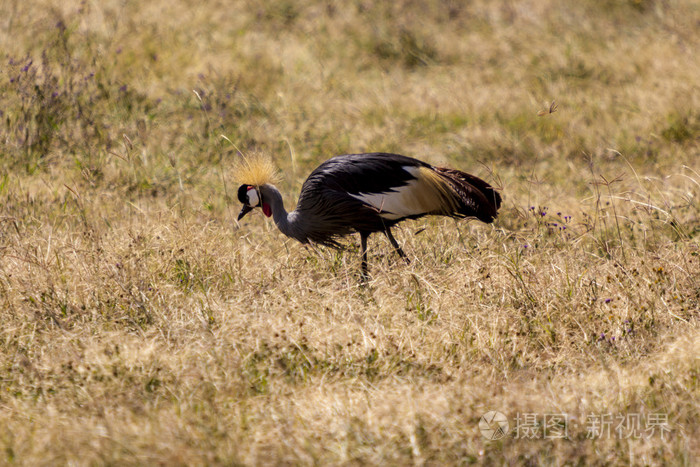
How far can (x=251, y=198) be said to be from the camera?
496 cm

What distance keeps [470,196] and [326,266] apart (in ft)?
→ 3.26

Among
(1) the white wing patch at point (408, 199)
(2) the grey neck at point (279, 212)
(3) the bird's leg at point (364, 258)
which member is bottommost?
(3) the bird's leg at point (364, 258)

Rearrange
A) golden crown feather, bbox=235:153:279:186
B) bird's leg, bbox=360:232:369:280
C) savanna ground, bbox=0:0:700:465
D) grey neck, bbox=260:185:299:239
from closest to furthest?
1. savanna ground, bbox=0:0:700:465
2. bird's leg, bbox=360:232:369:280
3. grey neck, bbox=260:185:299:239
4. golden crown feather, bbox=235:153:279:186

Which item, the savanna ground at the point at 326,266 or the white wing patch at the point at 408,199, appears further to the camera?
the white wing patch at the point at 408,199

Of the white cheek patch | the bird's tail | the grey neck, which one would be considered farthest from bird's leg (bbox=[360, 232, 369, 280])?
the white cheek patch

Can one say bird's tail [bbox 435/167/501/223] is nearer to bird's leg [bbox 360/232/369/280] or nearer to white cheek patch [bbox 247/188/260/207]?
bird's leg [bbox 360/232/369/280]

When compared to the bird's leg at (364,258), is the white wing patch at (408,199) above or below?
above

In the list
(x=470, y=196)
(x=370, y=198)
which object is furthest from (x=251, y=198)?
(x=470, y=196)

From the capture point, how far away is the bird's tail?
189 inches

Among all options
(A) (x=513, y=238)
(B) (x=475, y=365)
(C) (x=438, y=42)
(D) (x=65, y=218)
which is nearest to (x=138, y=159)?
(D) (x=65, y=218)

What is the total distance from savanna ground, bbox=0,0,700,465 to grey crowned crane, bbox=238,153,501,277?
0.20m

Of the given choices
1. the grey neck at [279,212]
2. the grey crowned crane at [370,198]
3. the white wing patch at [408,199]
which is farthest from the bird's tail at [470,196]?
the grey neck at [279,212]

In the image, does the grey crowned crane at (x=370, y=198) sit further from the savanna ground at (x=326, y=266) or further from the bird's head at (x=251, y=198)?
the savanna ground at (x=326, y=266)

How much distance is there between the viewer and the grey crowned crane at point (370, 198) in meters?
4.66
